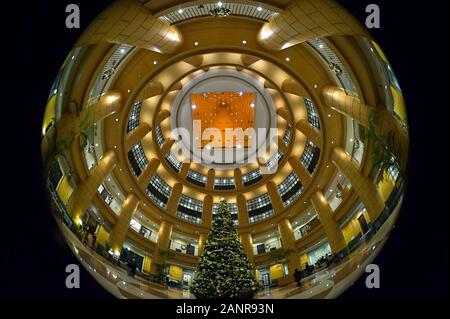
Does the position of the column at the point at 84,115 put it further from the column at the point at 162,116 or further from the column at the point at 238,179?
the column at the point at 238,179

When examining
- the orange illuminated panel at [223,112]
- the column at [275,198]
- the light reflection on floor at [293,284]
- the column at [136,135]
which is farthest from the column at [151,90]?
the column at [275,198]

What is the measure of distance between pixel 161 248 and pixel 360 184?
300cm

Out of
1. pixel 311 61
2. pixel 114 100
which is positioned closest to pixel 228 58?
pixel 311 61

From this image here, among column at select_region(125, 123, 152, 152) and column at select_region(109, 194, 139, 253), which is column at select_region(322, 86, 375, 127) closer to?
column at select_region(125, 123, 152, 152)

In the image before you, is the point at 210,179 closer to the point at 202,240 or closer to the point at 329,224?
the point at 202,240

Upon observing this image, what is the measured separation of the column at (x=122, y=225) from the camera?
241 inches

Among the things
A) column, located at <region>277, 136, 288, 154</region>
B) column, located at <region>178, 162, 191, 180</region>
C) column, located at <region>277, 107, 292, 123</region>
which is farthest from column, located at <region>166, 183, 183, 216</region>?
column, located at <region>277, 107, 292, 123</region>

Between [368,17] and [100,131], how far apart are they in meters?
3.87

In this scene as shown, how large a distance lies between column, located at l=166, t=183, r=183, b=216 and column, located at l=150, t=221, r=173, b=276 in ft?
0.71

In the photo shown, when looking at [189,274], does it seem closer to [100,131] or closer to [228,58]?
[100,131]

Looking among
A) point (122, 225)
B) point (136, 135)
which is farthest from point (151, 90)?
point (122, 225)

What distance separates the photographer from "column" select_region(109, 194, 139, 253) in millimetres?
6125
